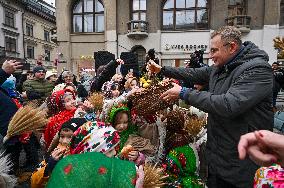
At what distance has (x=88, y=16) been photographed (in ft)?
61.4

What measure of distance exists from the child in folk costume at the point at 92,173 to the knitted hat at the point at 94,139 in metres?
0.38

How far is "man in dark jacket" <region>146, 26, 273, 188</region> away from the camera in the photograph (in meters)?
1.92

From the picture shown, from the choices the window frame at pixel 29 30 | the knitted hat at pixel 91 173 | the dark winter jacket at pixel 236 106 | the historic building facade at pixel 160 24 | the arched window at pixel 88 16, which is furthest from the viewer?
the window frame at pixel 29 30

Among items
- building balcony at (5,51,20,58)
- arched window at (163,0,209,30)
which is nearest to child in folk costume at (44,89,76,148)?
arched window at (163,0,209,30)

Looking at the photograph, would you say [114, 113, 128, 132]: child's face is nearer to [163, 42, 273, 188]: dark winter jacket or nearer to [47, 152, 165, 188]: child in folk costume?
[163, 42, 273, 188]: dark winter jacket

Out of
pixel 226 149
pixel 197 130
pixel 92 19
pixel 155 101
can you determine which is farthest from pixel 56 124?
pixel 92 19

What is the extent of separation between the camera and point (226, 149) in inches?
82.7

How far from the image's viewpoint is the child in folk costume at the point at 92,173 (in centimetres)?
121

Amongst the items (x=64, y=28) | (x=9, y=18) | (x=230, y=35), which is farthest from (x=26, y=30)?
(x=230, y=35)

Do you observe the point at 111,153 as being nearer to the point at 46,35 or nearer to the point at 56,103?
the point at 56,103

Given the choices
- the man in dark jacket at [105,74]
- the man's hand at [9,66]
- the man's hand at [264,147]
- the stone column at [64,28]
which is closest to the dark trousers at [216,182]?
the man's hand at [264,147]

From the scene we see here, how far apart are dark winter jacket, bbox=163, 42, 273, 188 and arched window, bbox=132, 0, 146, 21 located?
1629 cm

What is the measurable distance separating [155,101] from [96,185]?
1.24 m

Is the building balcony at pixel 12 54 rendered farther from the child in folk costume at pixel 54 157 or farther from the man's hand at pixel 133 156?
the man's hand at pixel 133 156
